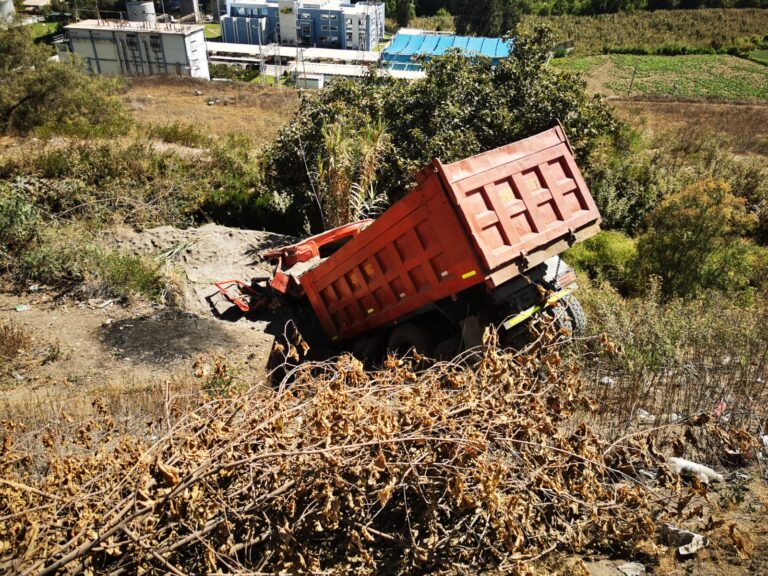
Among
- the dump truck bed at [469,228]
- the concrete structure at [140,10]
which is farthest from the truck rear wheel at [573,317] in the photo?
the concrete structure at [140,10]

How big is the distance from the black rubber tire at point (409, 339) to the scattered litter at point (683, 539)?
3.18 meters

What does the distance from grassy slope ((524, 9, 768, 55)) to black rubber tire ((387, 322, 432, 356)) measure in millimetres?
51849

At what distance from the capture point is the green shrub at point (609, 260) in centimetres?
932

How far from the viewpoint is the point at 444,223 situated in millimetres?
5488

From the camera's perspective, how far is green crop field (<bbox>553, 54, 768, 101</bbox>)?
3844cm

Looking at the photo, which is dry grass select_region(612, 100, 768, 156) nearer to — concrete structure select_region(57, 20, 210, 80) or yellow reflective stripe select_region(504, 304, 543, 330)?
yellow reflective stripe select_region(504, 304, 543, 330)

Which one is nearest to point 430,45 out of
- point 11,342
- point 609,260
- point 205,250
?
point 609,260

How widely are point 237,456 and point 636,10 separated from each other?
250ft

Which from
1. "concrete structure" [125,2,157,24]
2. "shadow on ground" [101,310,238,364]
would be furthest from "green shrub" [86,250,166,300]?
"concrete structure" [125,2,157,24]

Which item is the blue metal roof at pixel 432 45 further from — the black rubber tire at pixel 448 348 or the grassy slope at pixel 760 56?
the black rubber tire at pixel 448 348

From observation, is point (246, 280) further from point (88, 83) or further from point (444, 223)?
point (88, 83)

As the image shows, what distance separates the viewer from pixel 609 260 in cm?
987

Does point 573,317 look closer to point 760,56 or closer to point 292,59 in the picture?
point 760,56

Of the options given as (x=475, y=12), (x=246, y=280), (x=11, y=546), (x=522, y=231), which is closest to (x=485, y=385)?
(x=522, y=231)
